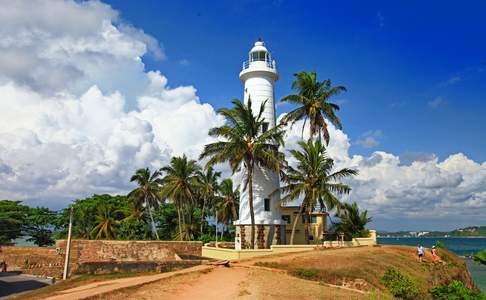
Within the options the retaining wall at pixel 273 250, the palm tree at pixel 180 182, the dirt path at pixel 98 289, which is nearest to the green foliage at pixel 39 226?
the palm tree at pixel 180 182

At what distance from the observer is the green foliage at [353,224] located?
1127 inches

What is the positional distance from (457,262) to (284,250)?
1274 centimetres

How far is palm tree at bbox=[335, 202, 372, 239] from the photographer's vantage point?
2864 cm

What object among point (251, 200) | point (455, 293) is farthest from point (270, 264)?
point (455, 293)

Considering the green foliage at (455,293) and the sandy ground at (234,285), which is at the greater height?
the sandy ground at (234,285)

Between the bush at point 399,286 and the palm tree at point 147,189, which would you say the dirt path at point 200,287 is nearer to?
the bush at point 399,286

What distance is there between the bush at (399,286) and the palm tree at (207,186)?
27.4 metres

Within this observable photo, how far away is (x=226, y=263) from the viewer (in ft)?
62.8

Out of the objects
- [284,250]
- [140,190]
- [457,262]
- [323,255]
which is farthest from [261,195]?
[140,190]

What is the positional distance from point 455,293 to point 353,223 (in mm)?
12712

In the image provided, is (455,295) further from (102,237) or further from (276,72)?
(102,237)

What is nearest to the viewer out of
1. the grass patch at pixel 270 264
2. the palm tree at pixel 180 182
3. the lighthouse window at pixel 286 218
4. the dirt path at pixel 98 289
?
→ the dirt path at pixel 98 289

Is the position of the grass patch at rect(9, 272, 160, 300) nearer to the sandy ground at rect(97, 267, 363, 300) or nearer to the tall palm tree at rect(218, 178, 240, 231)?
the sandy ground at rect(97, 267, 363, 300)

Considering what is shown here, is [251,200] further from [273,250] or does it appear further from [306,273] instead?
[306,273]
